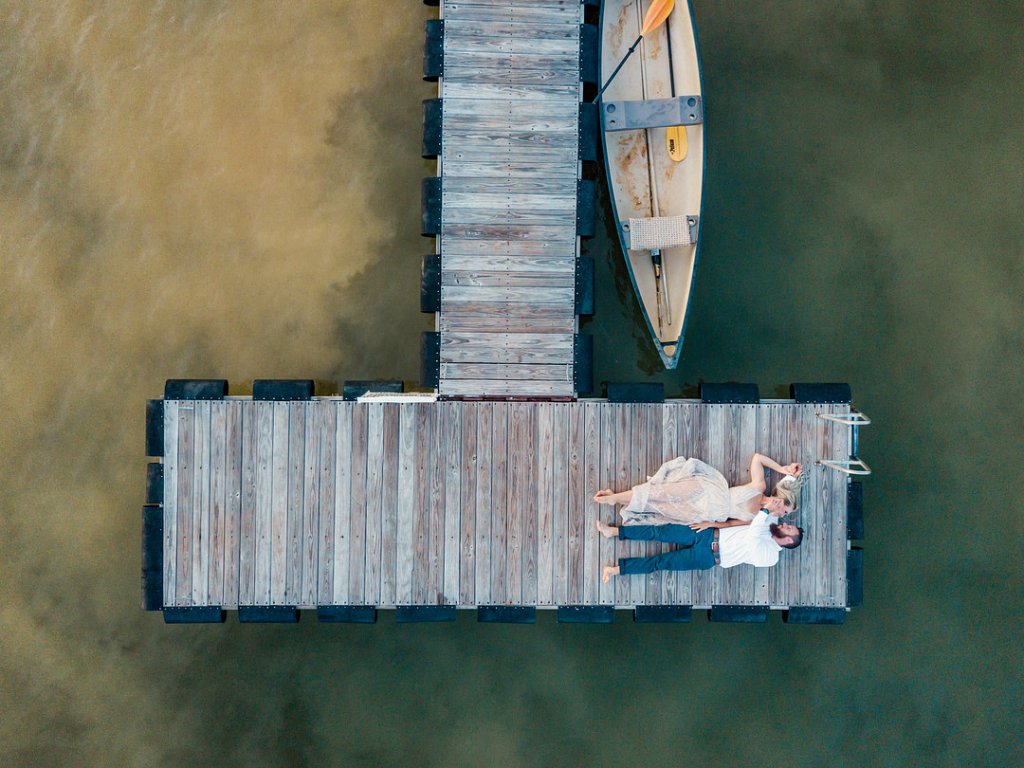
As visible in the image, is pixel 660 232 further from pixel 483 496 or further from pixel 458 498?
pixel 458 498

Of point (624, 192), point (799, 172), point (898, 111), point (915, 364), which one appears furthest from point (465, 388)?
point (898, 111)

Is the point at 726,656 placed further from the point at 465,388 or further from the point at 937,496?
the point at 465,388

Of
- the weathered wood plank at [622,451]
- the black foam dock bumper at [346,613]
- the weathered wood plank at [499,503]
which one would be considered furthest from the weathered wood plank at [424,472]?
the weathered wood plank at [622,451]

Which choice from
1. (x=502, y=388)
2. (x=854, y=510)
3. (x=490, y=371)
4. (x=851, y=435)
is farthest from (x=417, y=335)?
(x=854, y=510)

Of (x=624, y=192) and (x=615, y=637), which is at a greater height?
(x=624, y=192)

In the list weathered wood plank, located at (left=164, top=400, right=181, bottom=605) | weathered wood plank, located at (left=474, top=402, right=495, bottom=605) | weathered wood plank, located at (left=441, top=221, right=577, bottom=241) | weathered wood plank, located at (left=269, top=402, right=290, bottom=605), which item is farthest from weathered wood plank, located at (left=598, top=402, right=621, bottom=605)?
weathered wood plank, located at (left=164, top=400, right=181, bottom=605)

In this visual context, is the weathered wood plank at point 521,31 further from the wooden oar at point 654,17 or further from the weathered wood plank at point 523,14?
the wooden oar at point 654,17
